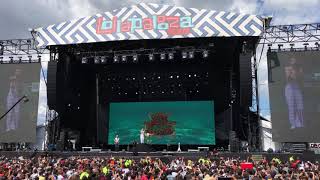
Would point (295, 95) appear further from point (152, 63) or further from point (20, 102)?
point (20, 102)

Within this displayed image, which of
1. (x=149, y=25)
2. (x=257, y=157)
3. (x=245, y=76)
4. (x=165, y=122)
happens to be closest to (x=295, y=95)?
(x=245, y=76)

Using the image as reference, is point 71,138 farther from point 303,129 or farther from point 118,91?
point 303,129

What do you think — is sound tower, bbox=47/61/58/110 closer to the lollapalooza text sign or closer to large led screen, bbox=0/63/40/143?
large led screen, bbox=0/63/40/143

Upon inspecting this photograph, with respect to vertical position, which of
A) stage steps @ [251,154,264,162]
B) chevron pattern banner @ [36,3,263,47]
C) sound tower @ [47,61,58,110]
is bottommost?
stage steps @ [251,154,264,162]

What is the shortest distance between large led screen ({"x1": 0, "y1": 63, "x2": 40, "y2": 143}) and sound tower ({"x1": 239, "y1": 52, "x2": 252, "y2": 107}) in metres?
13.5

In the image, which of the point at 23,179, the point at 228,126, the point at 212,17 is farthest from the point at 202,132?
the point at 23,179

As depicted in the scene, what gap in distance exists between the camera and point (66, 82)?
92.7 feet

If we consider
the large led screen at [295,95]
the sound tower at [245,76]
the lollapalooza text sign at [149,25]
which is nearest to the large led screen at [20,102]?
the lollapalooza text sign at [149,25]

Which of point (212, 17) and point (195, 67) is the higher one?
point (212, 17)

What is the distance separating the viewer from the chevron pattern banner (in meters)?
25.6

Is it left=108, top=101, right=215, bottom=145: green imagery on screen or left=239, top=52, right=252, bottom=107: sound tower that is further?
left=108, top=101, right=215, bottom=145: green imagery on screen

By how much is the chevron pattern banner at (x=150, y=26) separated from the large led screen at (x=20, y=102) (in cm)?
272

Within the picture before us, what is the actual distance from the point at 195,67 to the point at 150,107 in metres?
4.55

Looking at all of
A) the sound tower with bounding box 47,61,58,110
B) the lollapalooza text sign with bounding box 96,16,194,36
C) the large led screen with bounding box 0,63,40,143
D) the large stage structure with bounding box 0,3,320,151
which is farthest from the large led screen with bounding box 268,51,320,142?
the large led screen with bounding box 0,63,40,143
